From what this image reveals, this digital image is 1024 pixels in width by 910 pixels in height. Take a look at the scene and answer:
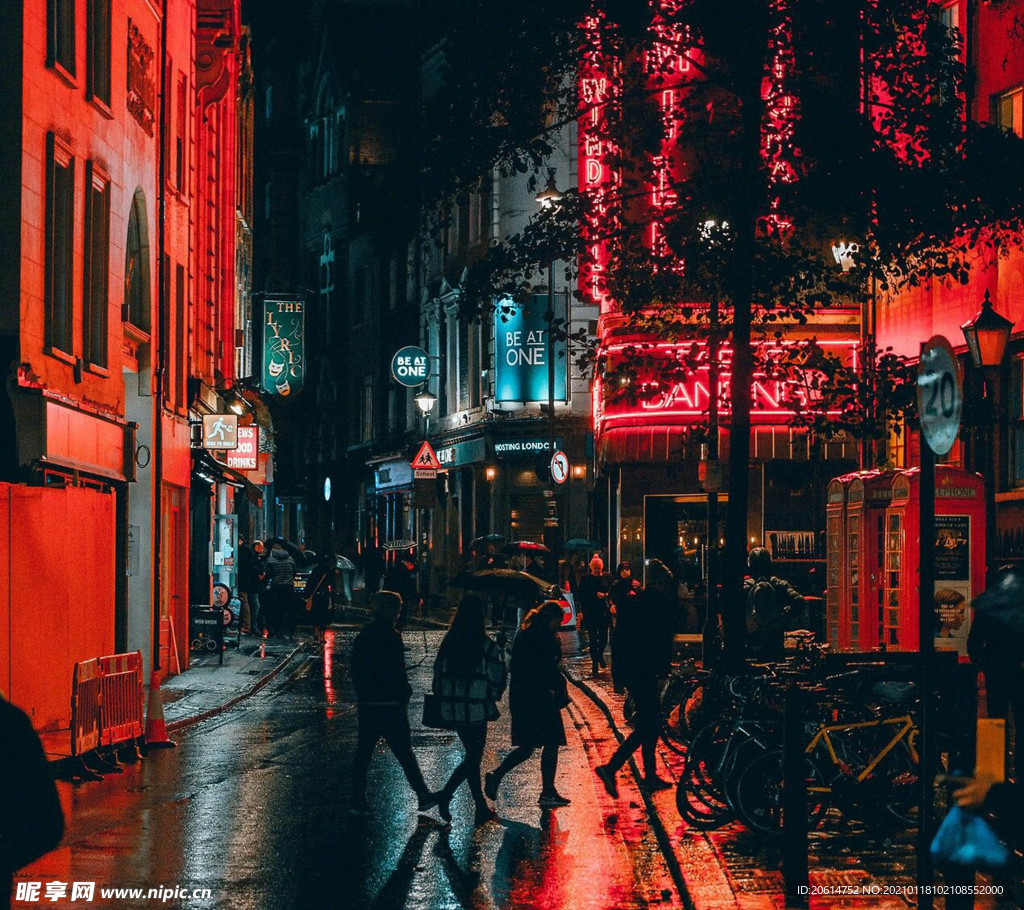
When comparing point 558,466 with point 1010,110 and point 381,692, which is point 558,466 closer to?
point 1010,110

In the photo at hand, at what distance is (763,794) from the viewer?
40.5ft

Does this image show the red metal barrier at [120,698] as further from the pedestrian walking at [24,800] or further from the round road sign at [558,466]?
the round road sign at [558,466]

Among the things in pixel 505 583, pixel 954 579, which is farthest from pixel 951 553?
pixel 505 583

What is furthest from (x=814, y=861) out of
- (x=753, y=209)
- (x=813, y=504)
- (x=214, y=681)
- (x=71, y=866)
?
(x=813, y=504)

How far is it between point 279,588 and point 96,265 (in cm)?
1702

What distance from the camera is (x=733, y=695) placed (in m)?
14.6

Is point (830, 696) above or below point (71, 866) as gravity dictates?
above

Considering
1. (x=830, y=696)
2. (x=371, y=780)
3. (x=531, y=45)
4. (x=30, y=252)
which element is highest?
(x=531, y=45)

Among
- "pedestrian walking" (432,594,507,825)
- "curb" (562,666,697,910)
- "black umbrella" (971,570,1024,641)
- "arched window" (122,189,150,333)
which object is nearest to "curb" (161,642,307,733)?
"arched window" (122,189,150,333)

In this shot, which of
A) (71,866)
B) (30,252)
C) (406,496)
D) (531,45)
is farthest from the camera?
(406,496)

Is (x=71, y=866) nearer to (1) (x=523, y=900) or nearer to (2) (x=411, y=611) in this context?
(1) (x=523, y=900)

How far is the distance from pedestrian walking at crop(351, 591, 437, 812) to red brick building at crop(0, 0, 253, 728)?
5.33 meters

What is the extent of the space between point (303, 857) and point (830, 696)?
410 cm

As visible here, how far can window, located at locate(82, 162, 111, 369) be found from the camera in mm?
22250
